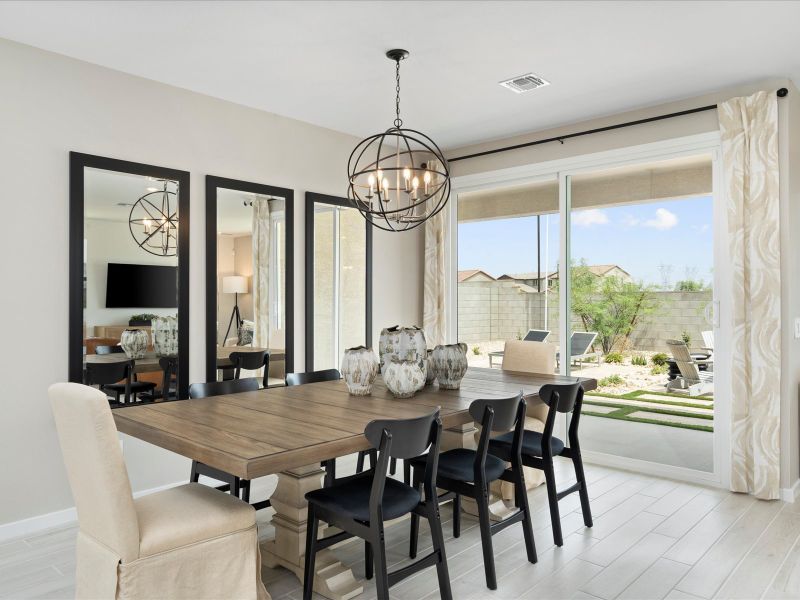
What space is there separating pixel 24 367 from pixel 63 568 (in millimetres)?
1124

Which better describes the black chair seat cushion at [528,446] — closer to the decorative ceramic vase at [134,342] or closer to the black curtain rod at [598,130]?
the decorative ceramic vase at [134,342]

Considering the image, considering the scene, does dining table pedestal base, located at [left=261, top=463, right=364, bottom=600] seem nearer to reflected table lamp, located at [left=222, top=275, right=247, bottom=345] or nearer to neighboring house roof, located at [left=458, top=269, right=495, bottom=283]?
reflected table lamp, located at [left=222, top=275, right=247, bottom=345]

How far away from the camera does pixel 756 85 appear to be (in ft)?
12.5

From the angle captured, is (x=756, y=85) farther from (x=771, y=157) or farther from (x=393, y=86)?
(x=393, y=86)

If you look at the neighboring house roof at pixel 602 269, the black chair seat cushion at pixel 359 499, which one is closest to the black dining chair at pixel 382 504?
A: the black chair seat cushion at pixel 359 499

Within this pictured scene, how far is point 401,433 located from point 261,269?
8.41 feet

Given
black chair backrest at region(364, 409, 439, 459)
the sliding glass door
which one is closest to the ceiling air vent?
the sliding glass door

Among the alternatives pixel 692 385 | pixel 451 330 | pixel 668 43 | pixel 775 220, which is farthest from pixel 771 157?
pixel 451 330

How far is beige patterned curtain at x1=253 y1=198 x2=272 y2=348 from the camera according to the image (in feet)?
14.2

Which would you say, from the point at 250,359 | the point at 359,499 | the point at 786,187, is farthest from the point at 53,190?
the point at 786,187

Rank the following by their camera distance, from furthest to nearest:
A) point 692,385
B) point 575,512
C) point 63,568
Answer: point 692,385
point 575,512
point 63,568

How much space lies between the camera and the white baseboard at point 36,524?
3.14 metres

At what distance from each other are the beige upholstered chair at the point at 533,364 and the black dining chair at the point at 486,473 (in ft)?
2.98

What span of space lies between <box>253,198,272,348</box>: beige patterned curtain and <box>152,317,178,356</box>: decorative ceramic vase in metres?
0.62
